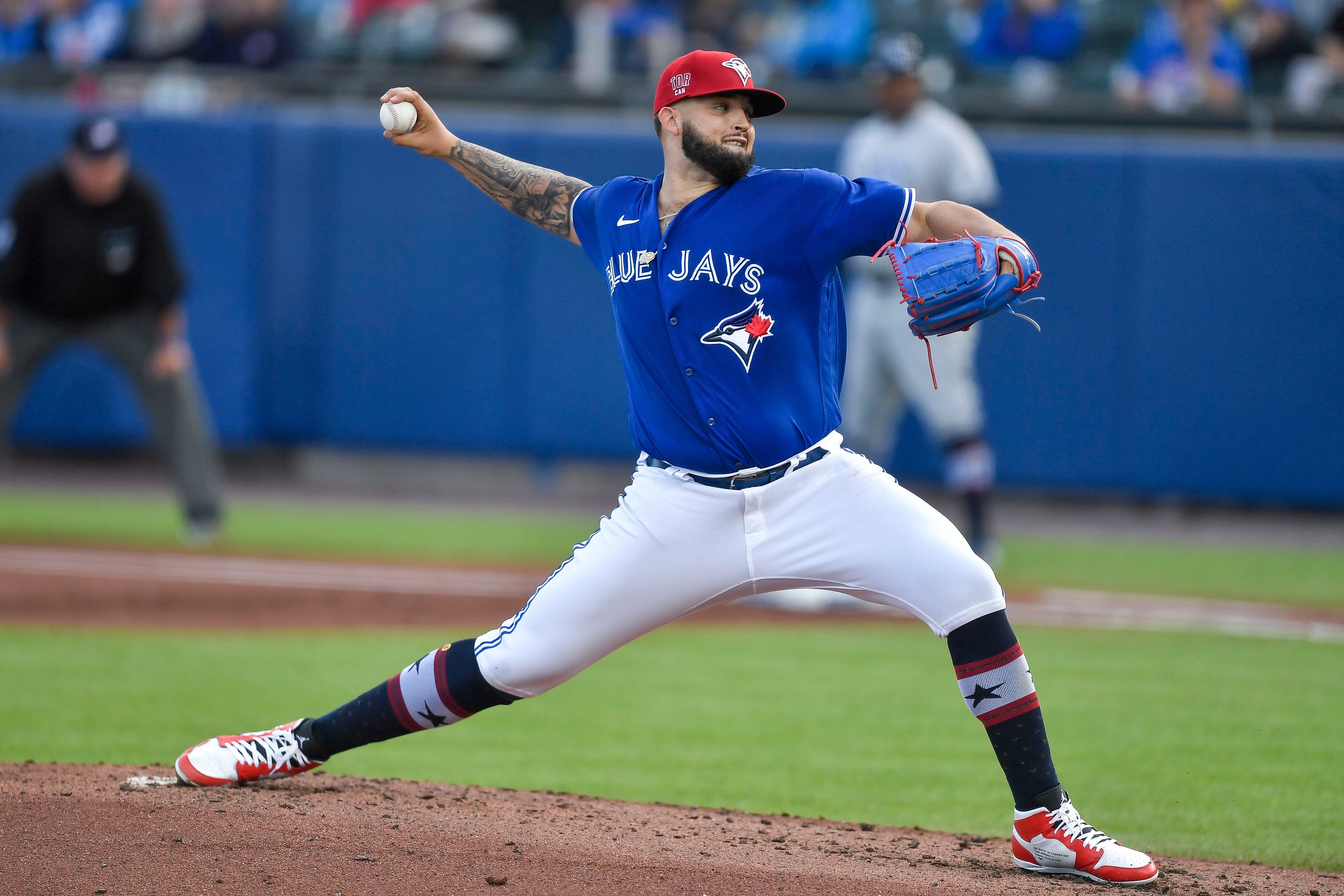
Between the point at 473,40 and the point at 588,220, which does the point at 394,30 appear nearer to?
the point at 473,40

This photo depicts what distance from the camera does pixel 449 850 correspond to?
369 cm

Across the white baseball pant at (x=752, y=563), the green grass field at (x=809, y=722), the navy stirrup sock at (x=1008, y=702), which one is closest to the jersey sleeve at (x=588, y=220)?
the white baseball pant at (x=752, y=563)

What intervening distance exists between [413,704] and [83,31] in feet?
38.0

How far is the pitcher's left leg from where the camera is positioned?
3623 millimetres

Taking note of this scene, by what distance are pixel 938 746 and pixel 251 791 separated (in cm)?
248

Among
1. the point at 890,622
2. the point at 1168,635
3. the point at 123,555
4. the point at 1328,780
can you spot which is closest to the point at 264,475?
the point at 123,555

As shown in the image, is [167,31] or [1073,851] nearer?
[1073,851]

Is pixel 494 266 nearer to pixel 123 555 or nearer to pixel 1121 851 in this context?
pixel 123 555

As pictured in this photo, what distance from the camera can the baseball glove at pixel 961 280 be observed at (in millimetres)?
3531

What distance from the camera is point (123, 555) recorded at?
8.87 meters

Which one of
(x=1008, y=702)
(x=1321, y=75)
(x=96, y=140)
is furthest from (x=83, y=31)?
(x=1008, y=702)

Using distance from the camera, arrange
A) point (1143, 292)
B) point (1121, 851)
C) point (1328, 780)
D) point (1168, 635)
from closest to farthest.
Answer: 1. point (1121, 851)
2. point (1328, 780)
3. point (1168, 635)
4. point (1143, 292)

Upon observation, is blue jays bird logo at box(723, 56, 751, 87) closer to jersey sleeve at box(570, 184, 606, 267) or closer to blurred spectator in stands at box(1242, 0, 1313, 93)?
jersey sleeve at box(570, 184, 606, 267)

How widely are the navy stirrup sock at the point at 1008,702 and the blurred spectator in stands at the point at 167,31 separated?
35.6 ft
